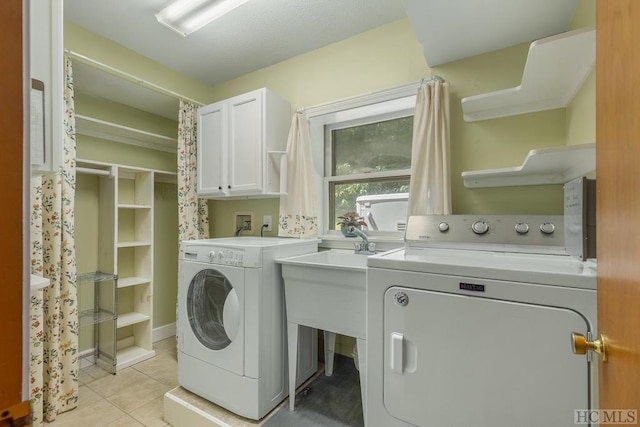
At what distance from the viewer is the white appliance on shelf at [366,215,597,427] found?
2.78 feet

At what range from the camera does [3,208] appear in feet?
1.31

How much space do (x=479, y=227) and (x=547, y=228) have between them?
27 cm

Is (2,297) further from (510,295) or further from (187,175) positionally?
(187,175)

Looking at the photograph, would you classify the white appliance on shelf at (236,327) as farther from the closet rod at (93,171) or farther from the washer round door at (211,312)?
the closet rod at (93,171)

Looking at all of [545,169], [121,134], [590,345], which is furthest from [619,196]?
[121,134]

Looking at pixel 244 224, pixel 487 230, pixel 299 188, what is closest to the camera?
pixel 487 230

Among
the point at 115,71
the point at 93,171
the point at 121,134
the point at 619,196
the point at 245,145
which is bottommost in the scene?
the point at 619,196

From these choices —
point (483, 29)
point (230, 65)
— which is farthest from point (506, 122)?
point (230, 65)

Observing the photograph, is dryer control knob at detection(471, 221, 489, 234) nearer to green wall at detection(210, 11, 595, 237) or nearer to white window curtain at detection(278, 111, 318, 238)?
green wall at detection(210, 11, 595, 237)

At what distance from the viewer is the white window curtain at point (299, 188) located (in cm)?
223

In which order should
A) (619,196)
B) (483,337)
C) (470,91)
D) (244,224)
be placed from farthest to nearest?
(244,224) → (470,91) → (483,337) → (619,196)

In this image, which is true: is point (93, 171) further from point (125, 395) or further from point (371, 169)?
point (371, 169)

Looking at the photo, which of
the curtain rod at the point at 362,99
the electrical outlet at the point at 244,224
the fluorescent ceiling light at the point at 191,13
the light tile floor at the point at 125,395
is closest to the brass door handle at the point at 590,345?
the curtain rod at the point at 362,99

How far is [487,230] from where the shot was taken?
136 centimetres
